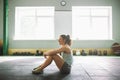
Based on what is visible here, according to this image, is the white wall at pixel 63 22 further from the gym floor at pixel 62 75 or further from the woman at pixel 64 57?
the woman at pixel 64 57

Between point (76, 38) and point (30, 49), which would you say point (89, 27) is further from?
point (30, 49)

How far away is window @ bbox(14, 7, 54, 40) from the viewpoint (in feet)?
27.9

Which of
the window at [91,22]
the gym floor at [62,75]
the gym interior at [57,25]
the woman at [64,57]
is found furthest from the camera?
the window at [91,22]

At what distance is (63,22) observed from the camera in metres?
8.19

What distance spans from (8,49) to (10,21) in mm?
1346

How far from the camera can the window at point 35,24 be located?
8.52 meters

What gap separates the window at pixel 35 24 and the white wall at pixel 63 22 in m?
0.26

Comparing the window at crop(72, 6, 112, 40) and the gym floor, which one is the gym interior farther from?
the gym floor

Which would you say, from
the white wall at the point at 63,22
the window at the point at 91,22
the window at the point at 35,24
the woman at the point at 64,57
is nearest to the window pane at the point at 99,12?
the window at the point at 91,22

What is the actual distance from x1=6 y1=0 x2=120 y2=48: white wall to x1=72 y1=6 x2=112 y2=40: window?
295 mm

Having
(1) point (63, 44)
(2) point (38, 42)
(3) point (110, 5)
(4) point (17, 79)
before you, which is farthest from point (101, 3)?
(4) point (17, 79)

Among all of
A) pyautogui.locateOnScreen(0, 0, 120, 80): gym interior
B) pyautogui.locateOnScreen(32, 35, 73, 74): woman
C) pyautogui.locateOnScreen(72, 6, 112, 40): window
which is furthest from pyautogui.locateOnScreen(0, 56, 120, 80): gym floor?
pyautogui.locateOnScreen(72, 6, 112, 40): window

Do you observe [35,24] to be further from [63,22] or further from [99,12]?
[99,12]

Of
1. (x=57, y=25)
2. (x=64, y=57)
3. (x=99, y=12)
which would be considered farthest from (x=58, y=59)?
(x=99, y=12)
